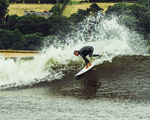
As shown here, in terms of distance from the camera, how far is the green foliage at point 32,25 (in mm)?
87938

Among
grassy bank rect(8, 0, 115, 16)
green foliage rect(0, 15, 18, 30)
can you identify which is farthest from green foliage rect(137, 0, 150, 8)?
green foliage rect(0, 15, 18, 30)

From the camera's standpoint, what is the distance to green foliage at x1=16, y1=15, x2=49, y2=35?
87938 millimetres

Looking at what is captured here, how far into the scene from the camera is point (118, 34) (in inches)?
2174

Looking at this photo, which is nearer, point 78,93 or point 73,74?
point 78,93

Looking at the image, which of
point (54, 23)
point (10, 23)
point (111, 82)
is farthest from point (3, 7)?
point (111, 82)

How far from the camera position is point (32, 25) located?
291 ft

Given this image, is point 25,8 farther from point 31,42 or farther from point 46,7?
point 31,42

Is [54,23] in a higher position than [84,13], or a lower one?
lower

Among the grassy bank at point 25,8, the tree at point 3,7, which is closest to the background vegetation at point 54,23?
the tree at point 3,7

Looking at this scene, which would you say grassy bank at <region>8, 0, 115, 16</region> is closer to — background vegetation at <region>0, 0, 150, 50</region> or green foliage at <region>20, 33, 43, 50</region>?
background vegetation at <region>0, 0, 150, 50</region>

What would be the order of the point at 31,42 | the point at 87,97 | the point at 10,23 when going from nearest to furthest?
the point at 87,97 < the point at 31,42 < the point at 10,23

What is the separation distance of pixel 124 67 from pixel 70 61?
5.44 metres

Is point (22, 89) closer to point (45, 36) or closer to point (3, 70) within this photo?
point (3, 70)

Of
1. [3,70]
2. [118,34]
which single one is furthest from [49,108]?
[118,34]
